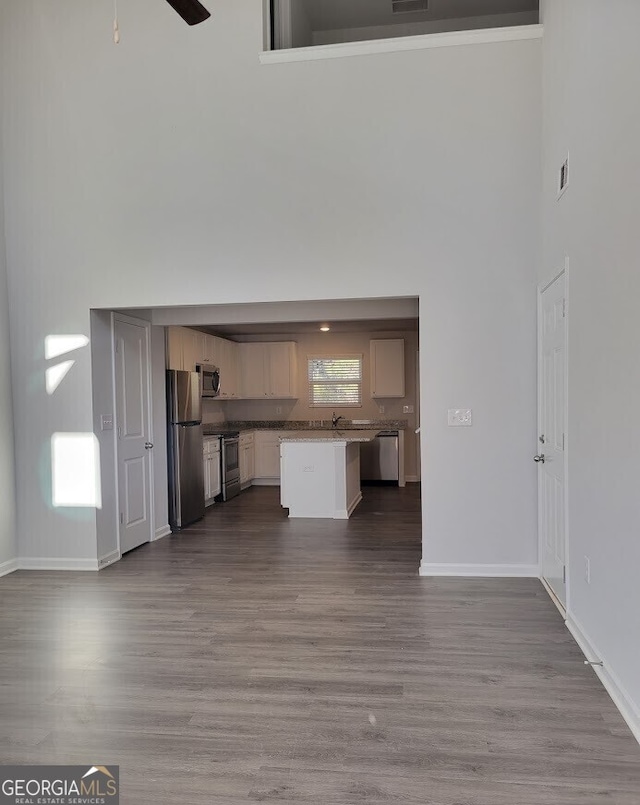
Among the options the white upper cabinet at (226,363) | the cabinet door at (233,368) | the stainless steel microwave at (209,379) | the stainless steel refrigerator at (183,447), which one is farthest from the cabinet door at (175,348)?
the cabinet door at (233,368)

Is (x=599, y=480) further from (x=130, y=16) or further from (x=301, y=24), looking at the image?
(x=301, y=24)

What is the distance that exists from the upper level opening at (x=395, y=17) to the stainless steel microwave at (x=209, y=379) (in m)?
3.81

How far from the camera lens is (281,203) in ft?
15.2

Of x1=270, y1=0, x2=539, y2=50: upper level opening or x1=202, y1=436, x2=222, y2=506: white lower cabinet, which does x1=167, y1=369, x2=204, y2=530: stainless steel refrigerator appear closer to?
x1=202, y1=436, x2=222, y2=506: white lower cabinet

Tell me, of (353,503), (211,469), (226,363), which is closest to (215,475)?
(211,469)

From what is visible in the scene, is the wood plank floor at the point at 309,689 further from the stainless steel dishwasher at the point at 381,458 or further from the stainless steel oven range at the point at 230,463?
the stainless steel dishwasher at the point at 381,458

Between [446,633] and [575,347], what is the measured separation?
175 centimetres

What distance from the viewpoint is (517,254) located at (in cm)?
439

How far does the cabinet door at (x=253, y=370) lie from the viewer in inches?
376

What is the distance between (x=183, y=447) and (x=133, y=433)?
84 cm

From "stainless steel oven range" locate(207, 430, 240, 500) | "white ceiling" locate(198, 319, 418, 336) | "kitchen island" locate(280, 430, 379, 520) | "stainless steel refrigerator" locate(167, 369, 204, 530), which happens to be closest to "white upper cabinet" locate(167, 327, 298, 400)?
"white ceiling" locate(198, 319, 418, 336)

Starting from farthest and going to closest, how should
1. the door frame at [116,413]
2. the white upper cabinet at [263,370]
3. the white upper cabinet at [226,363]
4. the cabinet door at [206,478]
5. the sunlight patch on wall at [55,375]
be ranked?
the white upper cabinet at [263,370] → the white upper cabinet at [226,363] → the cabinet door at [206,478] → the door frame at [116,413] → the sunlight patch on wall at [55,375]

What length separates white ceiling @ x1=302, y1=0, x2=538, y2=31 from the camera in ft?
19.5

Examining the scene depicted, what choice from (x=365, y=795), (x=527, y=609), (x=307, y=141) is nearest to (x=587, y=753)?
(x=365, y=795)
